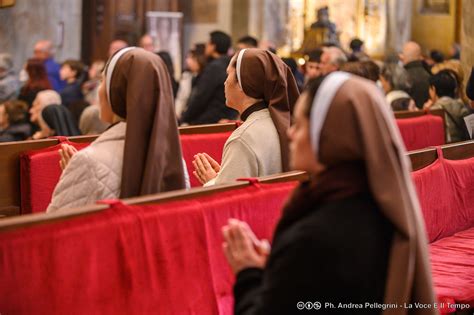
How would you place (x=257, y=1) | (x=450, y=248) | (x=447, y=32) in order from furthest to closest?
(x=447, y=32)
(x=257, y=1)
(x=450, y=248)

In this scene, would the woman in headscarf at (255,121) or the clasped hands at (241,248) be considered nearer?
the clasped hands at (241,248)

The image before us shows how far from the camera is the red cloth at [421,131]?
8.69 m

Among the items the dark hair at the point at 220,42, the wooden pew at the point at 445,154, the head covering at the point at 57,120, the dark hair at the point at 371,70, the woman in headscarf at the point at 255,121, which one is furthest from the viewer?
the dark hair at the point at 220,42

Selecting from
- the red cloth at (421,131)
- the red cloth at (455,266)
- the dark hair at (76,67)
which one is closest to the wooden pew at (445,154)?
the red cloth at (455,266)

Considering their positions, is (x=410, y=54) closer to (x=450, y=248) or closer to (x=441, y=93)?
(x=441, y=93)

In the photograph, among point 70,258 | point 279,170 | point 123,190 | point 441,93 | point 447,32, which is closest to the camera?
point 70,258

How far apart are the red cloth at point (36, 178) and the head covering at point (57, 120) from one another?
6.79ft

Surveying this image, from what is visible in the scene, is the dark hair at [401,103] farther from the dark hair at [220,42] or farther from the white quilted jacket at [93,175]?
the white quilted jacket at [93,175]

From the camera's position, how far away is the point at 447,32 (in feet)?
76.4

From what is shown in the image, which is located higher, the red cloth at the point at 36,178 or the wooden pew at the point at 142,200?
the wooden pew at the point at 142,200

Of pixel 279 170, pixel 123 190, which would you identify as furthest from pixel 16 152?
pixel 123 190

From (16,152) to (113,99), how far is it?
6.97 feet

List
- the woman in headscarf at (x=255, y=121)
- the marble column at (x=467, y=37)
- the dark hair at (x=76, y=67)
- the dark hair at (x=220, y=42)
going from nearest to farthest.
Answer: the woman in headscarf at (x=255, y=121) → the marble column at (x=467, y=37) → the dark hair at (x=220, y=42) → the dark hair at (x=76, y=67)

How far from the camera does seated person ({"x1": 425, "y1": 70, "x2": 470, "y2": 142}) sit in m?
8.99
